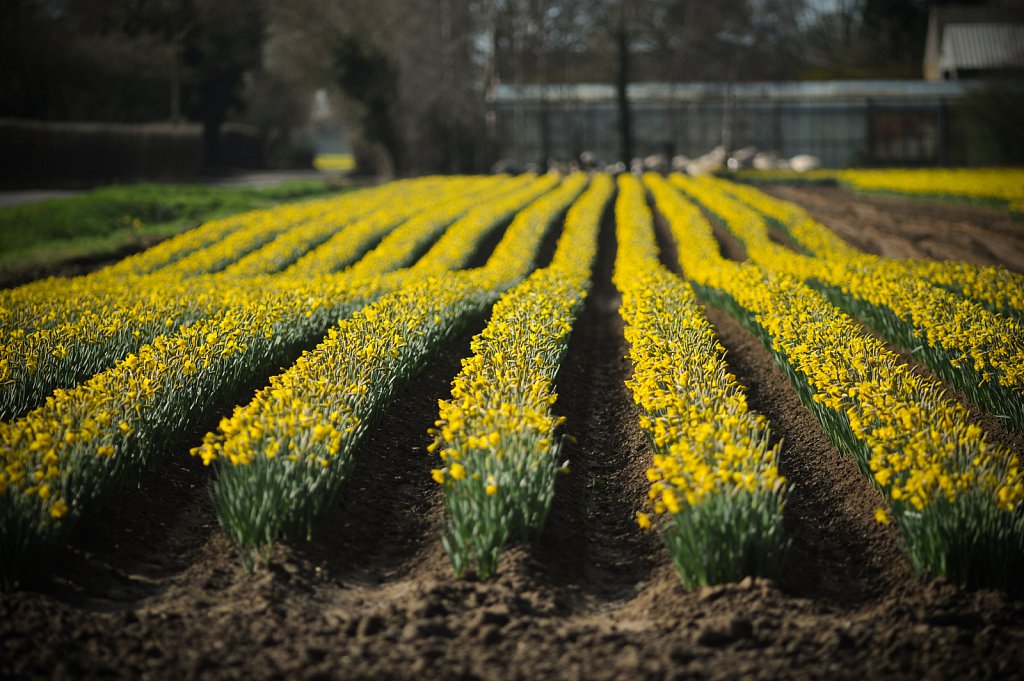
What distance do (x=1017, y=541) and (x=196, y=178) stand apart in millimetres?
40448

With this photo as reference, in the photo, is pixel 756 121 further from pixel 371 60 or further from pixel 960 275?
pixel 960 275

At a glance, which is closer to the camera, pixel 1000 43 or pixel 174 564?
pixel 174 564

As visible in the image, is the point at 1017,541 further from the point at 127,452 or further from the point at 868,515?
the point at 127,452

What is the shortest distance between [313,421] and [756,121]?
52326mm

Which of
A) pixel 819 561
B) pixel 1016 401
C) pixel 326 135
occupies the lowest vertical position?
pixel 819 561

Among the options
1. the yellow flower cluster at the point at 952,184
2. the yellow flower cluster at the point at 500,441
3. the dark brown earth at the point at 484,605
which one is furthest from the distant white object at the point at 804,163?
the dark brown earth at the point at 484,605

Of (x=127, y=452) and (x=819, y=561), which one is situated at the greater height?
(x=127, y=452)

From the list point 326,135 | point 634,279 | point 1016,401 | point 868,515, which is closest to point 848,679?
point 868,515

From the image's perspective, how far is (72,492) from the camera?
5.52 metres

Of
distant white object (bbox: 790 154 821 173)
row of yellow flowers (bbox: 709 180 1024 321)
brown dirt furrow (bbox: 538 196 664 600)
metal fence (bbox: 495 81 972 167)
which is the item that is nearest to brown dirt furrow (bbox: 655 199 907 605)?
brown dirt furrow (bbox: 538 196 664 600)

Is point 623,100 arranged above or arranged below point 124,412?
above

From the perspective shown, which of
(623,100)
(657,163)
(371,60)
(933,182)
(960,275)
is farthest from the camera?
(657,163)

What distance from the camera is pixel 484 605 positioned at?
5.15 m

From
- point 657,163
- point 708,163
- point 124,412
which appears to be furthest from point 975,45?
point 124,412
